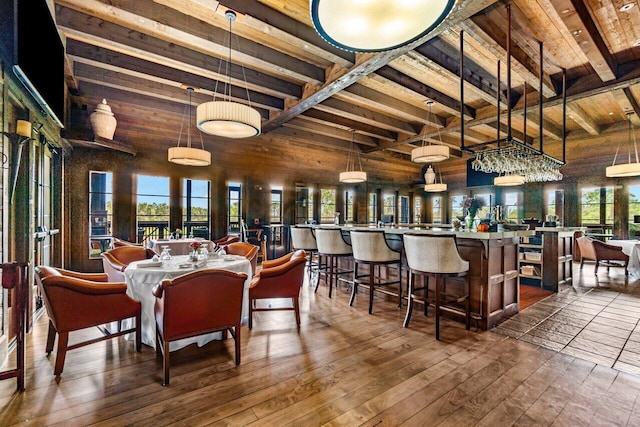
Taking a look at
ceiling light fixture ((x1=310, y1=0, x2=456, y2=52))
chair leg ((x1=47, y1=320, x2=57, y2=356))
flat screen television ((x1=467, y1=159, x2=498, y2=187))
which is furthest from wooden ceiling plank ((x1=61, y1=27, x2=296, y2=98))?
flat screen television ((x1=467, y1=159, x2=498, y2=187))

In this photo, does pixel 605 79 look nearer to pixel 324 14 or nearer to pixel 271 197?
pixel 324 14

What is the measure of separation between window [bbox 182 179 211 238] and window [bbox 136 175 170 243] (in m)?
0.36

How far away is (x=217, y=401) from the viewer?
1963 millimetres

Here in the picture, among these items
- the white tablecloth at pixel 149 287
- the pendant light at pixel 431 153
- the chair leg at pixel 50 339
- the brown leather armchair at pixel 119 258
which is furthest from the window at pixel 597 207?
the chair leg at pixel 50 339

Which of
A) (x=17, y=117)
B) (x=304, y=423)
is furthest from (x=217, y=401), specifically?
(x=17, y=117)

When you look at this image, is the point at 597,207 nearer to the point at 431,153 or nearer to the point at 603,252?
the point at 603,252

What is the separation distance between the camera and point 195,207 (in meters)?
6.70

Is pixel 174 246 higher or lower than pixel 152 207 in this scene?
lower

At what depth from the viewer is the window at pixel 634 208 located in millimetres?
7216

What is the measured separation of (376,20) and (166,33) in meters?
2.62

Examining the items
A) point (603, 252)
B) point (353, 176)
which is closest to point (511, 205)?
point (603, 252)

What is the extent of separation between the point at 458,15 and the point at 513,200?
853cm

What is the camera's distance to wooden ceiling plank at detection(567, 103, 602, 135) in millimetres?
5957

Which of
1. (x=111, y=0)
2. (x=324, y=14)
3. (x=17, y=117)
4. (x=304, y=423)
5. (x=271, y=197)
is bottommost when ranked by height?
(x=304, y=423)
